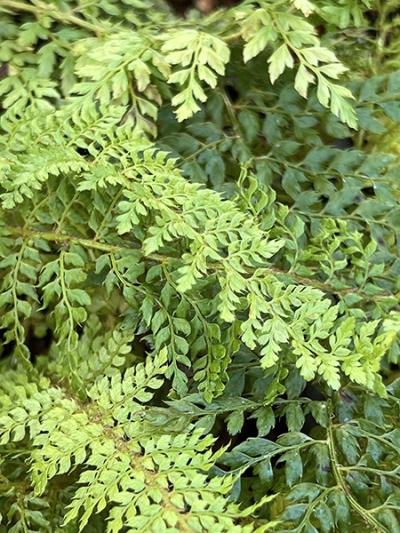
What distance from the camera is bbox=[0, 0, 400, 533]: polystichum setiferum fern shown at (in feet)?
3.89

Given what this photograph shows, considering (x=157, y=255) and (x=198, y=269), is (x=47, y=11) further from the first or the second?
(x=198, y=269)

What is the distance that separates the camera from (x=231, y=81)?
162 cm

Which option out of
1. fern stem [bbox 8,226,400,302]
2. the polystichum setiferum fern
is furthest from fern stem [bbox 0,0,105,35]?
fern stem [bbox 8,226,400,302]

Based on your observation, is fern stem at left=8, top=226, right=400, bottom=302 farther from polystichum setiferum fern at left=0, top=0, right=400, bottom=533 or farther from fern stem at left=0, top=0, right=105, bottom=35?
fern stem at left=0, top=0, right=105, bottom=35

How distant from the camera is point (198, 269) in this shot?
1203 mm

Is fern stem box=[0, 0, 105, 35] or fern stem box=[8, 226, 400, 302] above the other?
fern stem box=[0, 0, 105, 35]

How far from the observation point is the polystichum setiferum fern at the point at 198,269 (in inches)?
46.6

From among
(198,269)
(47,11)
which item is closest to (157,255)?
(198,269)

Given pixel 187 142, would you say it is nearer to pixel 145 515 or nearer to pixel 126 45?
pixel 126 45

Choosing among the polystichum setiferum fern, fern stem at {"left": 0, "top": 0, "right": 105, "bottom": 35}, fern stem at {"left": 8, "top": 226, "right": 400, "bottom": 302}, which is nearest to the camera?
the polystichum setiferum fern

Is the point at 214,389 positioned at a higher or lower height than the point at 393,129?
lower

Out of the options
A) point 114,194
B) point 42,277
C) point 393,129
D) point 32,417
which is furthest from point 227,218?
point 393,129

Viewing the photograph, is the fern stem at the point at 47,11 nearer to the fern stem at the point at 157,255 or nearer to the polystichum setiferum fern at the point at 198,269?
the polystichum setiferum fern at the point at 198,269

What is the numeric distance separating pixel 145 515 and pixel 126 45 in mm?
837
